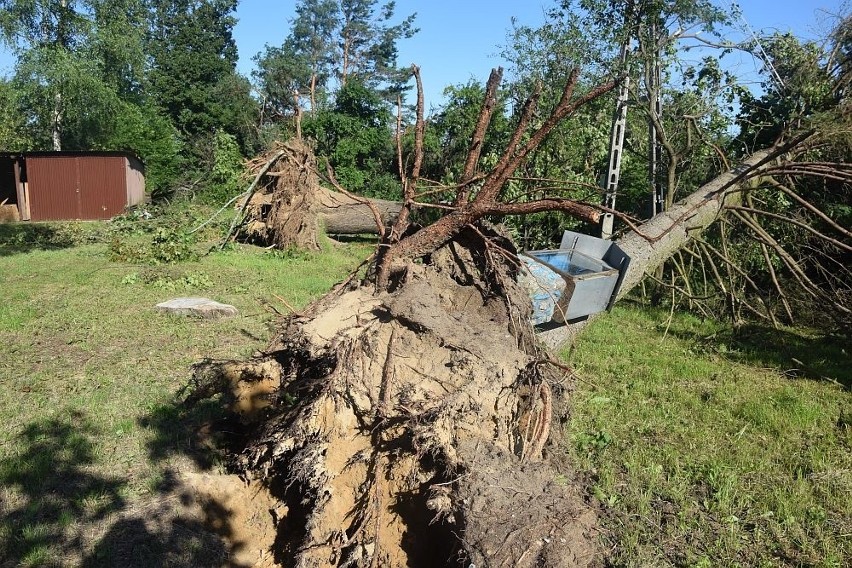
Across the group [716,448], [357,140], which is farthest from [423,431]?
[357,140]

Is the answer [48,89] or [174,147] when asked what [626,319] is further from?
[174,147]

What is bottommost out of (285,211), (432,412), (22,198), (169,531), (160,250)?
(169,531)

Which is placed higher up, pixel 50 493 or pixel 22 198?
pixel 22 198

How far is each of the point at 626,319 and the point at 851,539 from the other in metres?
5.27

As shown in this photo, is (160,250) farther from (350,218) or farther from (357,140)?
(357,140)

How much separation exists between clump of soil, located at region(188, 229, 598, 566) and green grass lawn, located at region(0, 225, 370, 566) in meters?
0.93

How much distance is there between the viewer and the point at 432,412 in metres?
2.82

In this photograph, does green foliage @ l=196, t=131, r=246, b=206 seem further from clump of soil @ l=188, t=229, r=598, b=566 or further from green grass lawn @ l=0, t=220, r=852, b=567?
clump of soil @ l=188, t=229, r=598, b=566

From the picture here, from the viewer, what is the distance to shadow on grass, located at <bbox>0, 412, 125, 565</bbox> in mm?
3082

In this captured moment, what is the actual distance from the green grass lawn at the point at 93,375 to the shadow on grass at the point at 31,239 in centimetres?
201

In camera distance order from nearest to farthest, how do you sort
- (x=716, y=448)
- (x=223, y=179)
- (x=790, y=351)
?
1. (x=716, y=448)
2. (x=790, y=351)
3. (x=223, y=179)

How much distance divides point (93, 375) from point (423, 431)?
3.80 meters

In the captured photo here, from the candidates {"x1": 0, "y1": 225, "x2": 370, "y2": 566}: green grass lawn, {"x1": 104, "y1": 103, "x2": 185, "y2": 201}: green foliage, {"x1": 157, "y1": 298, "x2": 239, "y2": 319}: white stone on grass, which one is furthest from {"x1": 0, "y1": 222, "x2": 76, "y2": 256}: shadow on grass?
{"x1": 104, "y1": 103, "x2": 185, "y2": 201}: green foliage

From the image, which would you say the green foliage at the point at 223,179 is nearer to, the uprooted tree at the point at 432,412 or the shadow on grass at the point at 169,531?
the shadow on grass at the point at 169,531
